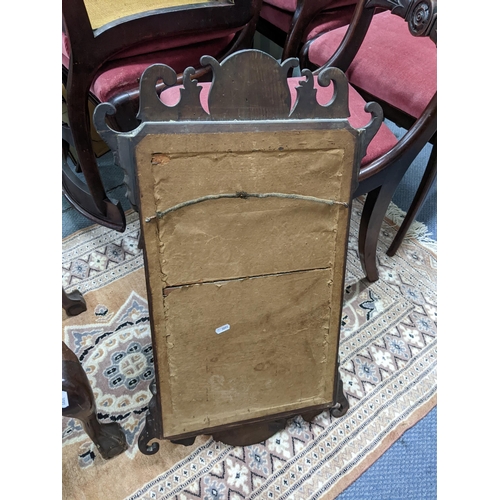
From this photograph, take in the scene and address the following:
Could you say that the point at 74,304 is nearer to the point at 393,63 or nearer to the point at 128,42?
the point at 128,42

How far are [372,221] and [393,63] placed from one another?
0.38 m

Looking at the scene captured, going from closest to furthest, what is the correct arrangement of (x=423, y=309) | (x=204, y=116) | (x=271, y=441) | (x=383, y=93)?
1. (x=204, y=116)
2. (x=271, y=441)
3. (x=383, y=93)
4. (x=423, y=309)

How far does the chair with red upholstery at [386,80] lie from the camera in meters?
0.97

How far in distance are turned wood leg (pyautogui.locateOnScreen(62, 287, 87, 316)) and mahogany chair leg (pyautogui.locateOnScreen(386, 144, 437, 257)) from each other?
2.86 ft

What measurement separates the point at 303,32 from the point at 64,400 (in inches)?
43.2

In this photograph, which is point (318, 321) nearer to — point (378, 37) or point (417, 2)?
point (417, 2)

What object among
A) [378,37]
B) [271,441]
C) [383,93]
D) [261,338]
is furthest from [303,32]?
[271,441]

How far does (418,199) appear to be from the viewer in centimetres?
121

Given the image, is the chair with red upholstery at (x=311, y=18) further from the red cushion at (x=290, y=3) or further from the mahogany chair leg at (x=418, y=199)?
the mahogany chair leg at (x=418, y=199)

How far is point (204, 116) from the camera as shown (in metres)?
0.56

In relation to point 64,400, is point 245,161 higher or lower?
higher

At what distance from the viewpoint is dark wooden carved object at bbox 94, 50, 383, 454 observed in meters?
0.55

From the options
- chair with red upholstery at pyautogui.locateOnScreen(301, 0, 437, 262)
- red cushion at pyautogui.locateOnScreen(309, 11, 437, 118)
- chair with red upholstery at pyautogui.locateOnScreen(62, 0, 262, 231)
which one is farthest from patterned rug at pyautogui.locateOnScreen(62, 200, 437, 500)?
red cushion at pyautogui.locateOnScreen(309, 11, 437, 118)

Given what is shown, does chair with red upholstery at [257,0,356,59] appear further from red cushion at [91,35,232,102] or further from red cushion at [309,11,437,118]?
red cushion at [91,35,232,102]
